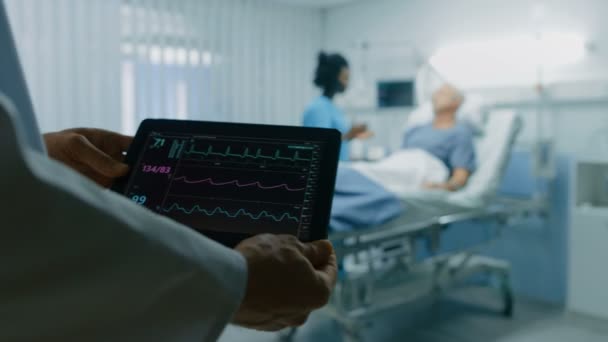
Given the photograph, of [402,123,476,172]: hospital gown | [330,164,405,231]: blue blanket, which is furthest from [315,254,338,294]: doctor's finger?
[402,123,476,172]: hospital gown

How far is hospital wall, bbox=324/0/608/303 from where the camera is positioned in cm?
318

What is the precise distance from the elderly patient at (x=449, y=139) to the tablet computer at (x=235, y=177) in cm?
227

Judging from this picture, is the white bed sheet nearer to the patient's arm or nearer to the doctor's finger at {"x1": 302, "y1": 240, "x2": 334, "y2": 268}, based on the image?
the patient's arm

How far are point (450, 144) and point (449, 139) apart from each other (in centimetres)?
3

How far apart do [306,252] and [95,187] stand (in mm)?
289

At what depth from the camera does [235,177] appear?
2.65 ft

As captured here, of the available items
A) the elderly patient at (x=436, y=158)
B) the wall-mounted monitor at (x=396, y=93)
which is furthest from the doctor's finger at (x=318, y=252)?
the wall-mounted monitor at (x=396, y=93)

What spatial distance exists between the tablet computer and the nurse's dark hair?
240 centimetres

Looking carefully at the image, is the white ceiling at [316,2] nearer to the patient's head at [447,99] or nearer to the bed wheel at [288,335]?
the patient's head at [447,99]

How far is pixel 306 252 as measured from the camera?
645mm

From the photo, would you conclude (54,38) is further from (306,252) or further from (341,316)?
(306,252)

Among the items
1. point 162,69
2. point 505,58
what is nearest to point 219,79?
point 162,69

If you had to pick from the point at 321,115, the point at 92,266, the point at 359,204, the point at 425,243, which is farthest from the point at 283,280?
the point at 321,115

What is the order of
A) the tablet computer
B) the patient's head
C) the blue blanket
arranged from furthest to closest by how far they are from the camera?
the patient's head < the blue blanket < the tablet computer
